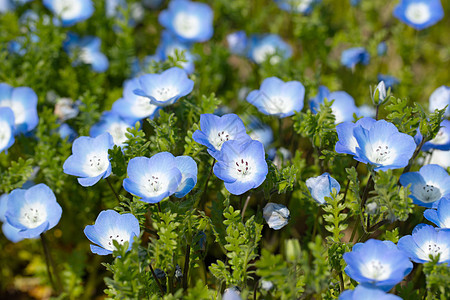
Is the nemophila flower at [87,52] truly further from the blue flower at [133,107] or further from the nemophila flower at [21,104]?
the blue flower at [133,107]

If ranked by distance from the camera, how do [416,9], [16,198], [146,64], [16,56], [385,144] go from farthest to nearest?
[416,9] < [146,64] < [16,56] < [16,198] < [385,144]

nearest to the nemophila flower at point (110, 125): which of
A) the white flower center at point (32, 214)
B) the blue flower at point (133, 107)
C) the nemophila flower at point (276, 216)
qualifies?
the blue flower at point (133, 107)

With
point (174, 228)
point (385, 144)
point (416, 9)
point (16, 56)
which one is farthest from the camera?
point (416, 9)

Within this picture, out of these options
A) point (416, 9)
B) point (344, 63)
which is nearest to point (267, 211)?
point (344, 63)

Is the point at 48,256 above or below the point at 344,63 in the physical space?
below

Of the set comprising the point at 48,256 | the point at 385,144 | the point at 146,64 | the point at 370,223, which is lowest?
the point at 48,256

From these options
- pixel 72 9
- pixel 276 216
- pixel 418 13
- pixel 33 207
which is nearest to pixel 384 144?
pixel 276 216

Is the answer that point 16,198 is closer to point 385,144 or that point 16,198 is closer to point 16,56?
point 16,56

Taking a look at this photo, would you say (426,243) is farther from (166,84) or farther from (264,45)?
(264,45)
